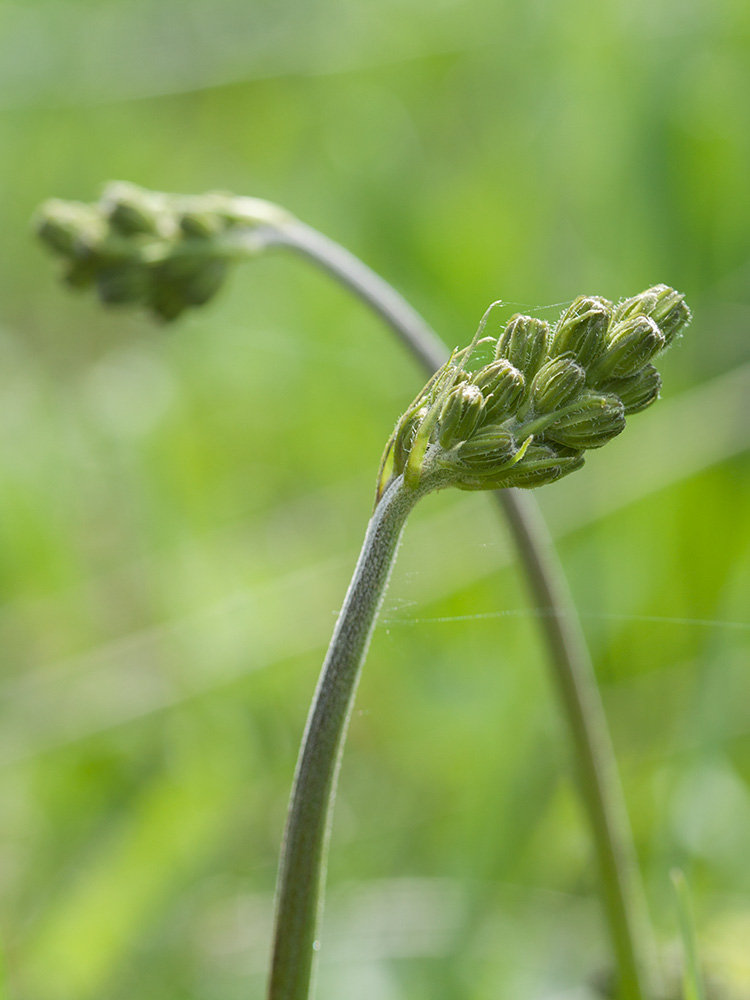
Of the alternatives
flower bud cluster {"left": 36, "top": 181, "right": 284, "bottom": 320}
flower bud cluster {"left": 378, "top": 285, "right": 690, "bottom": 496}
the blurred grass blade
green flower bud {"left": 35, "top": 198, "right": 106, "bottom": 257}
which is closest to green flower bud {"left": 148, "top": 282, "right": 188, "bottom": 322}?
flower bud cluster {"left": 36, "top": 181, "right": 284, "bottom": 320}

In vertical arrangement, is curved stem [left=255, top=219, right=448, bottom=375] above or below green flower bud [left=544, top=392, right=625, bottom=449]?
above

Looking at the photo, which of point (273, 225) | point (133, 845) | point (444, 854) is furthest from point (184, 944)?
point (273, 225)

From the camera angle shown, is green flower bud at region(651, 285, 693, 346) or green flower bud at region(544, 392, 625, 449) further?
green flower bud at region(651, 285, 693, 346)

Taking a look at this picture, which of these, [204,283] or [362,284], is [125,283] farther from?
[362,284]

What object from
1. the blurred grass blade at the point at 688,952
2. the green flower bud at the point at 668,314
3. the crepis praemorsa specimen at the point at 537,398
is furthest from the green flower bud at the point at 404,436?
the blurred grass blade at the point at 688,952

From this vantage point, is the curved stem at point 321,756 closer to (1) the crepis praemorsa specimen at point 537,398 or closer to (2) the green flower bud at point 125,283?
(1) the crepis praemorsa specimen at point 537,398

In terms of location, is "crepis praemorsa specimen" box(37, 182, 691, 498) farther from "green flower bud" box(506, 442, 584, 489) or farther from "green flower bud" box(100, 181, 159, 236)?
"green flower bud" box(100, 181, 159, 236)

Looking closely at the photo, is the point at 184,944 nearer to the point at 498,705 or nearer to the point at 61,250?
the point at 498,705

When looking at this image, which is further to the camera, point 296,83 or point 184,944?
point 296,83
